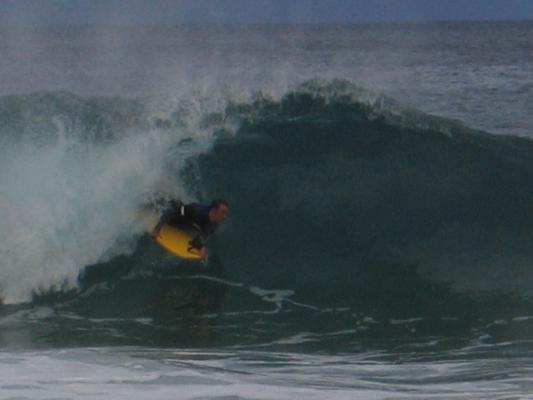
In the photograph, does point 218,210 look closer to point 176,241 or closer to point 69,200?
point 176,241

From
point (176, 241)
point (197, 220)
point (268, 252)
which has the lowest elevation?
point (268, 252)

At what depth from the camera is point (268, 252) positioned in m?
14.8

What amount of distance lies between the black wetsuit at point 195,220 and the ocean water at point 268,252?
0.79m

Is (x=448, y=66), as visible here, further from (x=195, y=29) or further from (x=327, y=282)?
(x=195, y=29)

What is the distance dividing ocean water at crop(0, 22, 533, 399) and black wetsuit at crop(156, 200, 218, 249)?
793 mm

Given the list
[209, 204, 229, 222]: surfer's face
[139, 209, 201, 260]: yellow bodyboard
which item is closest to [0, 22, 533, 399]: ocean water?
[139, 209, 201, 260]: yellow bodyboard

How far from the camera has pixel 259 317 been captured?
1245 centimetres

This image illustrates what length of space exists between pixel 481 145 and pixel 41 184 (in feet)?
21.8

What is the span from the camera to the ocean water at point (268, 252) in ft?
30.6

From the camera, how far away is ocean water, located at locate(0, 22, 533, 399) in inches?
367

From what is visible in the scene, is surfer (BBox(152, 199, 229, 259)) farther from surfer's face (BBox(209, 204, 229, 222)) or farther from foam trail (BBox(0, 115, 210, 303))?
foam trail (BBox(0, 115, 210, 303))

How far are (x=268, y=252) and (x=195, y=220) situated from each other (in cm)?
249

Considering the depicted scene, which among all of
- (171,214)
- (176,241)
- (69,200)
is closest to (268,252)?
(176,241)

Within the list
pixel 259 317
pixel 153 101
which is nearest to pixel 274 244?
pixel 259 317
